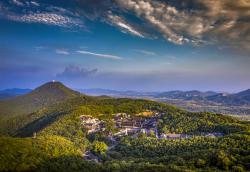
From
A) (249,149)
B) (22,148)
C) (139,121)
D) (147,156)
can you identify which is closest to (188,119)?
(139,121)

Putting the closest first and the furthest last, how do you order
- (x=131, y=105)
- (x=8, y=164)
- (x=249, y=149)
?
(x=249, y=149)
(x=8, y=164)
(x=131, y=105)

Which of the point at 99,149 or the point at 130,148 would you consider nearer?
the point at 130,148

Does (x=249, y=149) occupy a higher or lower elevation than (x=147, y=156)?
higher

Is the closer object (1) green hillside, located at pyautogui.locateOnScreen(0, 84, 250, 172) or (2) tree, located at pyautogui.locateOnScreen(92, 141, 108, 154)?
(1) green hillside, located at pyautogui.locateOnScreen(0, 84, 250, 172)

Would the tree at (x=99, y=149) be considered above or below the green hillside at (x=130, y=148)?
below

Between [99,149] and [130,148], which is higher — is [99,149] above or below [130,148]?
below

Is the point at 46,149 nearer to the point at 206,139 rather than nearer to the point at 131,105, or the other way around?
the point at 206,139

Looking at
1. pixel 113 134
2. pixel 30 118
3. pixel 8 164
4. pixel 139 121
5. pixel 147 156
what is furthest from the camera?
pixel 30 118

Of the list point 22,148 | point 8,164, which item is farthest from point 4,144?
point 8,164

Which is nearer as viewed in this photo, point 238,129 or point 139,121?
point 238,129

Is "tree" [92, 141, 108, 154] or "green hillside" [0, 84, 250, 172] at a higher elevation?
"green hillside" [0, 84, 250, 172]

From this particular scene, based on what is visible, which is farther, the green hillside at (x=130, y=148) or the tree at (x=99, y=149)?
the tree at (x=99, y=149)
